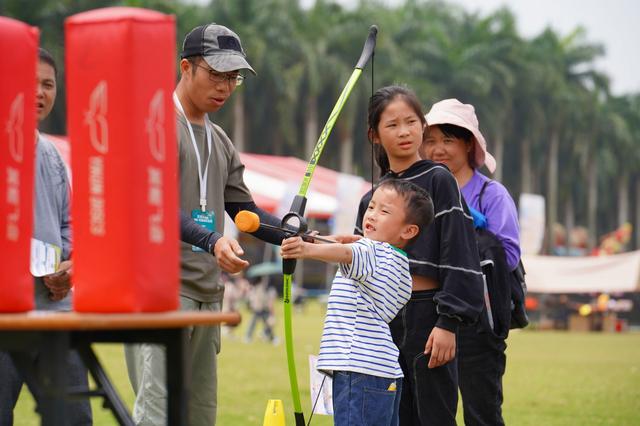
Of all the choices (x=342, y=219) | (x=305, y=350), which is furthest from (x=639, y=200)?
(x=305, y=350)

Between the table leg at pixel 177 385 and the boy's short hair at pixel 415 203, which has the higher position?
the boy's short hair at pixel 415 203

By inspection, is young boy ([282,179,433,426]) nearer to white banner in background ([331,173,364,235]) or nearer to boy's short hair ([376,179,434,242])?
boy's short hair ([376,179,434,242])

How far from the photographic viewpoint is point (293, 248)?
3.99 meters

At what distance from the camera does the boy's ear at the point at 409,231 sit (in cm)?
450

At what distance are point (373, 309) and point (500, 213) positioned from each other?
4.56 ft

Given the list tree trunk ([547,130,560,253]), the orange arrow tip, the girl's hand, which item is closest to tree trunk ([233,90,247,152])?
tree trunk ([547,130,560,253])

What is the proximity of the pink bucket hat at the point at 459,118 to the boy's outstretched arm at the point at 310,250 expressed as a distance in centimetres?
156

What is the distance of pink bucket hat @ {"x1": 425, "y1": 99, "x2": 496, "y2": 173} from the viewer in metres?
5.50

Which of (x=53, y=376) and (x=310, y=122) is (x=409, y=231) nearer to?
(x=53, y=376)

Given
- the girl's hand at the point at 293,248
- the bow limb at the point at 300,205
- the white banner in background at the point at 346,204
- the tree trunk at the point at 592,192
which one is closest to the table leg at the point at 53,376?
the girl's hand at the point at 293,248

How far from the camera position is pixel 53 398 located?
9.26ft

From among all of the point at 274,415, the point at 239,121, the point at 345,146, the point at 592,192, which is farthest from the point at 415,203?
the point at 592,192

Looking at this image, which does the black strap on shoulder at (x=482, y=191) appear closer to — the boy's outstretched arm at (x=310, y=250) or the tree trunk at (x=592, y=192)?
the boy's outstretched arm at (x=310, y=250)

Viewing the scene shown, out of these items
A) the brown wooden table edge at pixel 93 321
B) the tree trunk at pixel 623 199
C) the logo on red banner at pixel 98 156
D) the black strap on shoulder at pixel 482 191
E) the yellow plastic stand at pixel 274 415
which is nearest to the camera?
the brown wooden table edge at pixel 93 321
